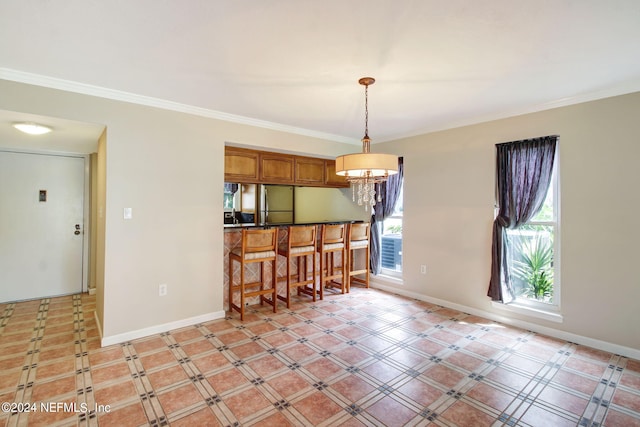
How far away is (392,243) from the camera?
4.89m

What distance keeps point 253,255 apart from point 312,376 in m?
1.59

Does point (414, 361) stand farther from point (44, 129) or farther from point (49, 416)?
point (44, 129)

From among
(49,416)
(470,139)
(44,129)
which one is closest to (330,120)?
(470,139)

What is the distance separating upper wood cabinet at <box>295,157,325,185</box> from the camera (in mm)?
4637

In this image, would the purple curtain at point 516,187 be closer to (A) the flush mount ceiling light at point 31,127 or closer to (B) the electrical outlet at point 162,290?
(B) the electrical outlet at point 162,290

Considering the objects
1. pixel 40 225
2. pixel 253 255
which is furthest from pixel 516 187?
pixel 40 225

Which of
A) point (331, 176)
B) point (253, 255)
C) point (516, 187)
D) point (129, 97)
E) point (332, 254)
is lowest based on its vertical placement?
point (332, 254)

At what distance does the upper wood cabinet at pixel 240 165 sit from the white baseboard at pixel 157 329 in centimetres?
168

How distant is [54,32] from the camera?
1909 millimetres

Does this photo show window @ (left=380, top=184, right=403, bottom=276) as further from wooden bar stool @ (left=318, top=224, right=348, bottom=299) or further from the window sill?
the window sill

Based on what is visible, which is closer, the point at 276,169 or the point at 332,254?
the point at 276,169

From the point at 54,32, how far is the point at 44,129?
152 centimetres

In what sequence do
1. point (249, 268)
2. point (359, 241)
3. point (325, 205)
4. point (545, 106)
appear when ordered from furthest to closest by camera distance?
point (325, 205), point (359, 241), point (249, 268), point (545, 106)

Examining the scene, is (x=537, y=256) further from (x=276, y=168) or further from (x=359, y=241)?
(x=276, y=168)
